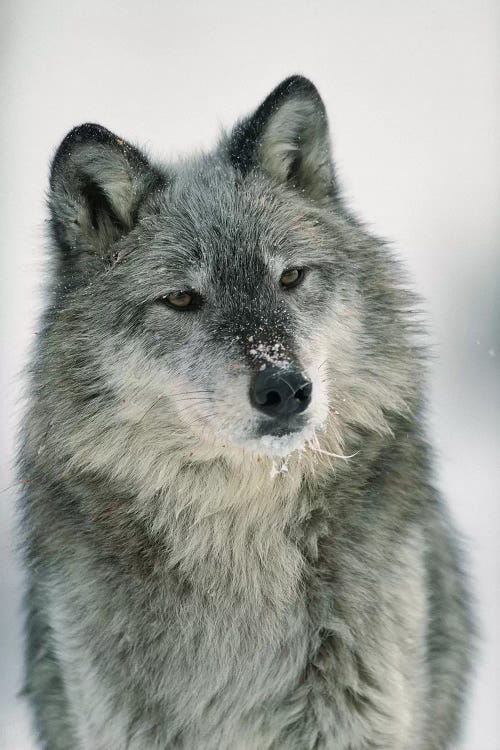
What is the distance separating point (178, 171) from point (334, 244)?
2.57 feet

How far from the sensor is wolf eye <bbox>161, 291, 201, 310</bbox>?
3.01 m

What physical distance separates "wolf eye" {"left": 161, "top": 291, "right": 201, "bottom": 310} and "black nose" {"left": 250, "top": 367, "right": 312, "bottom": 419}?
513 millimetres

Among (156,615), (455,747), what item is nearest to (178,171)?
(156,615)

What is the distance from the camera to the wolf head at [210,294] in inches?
115

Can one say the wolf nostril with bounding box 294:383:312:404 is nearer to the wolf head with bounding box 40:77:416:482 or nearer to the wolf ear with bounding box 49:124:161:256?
the wolf head with bounding box 40:77:416:482

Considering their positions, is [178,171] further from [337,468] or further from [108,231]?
[337,468]

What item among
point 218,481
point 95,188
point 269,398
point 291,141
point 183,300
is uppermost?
point 291,141

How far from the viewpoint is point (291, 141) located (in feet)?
11.0

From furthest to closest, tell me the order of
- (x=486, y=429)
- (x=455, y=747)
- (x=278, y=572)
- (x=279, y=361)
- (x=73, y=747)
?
(x=486, y=429), (x=455, y=747), (x=73, y=747), (x=278, y=572), (x=279, y=361)

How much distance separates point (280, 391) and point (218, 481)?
66cm

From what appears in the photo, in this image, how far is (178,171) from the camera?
11.5 feet

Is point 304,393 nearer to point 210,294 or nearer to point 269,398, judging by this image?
point 269,398

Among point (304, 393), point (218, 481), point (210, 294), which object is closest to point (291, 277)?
point (210, 294)

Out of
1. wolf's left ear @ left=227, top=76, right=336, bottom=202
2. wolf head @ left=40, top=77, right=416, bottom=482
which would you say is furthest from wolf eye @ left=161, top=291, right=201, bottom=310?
wolf's left ear @ left=227, top=76, right=336, bottom=202
